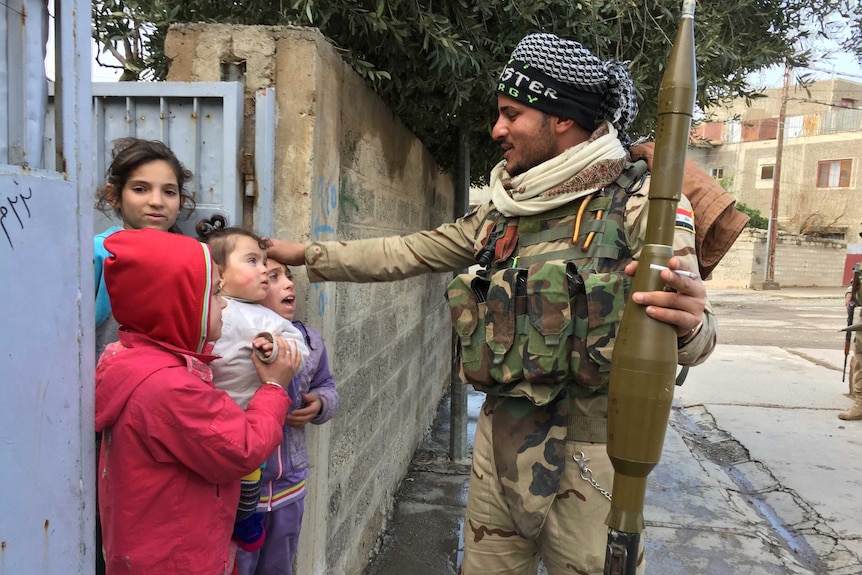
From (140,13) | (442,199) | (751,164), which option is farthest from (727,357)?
(751,164)

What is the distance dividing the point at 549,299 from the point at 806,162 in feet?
105

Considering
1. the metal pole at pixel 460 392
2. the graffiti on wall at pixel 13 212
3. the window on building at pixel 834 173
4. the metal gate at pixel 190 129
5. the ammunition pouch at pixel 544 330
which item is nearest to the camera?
the graffiti on wall at pixel 13 212

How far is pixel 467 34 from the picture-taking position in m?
2.80

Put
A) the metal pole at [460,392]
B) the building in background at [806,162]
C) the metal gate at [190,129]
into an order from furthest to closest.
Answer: the building in background at [806,162] < the metal pole at [460,392] < the metal gate at [190,129]

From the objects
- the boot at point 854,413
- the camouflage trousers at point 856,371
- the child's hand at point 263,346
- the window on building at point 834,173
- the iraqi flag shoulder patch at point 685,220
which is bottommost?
the boot at point 854,413

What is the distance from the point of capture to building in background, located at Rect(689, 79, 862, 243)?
27297 millimetres

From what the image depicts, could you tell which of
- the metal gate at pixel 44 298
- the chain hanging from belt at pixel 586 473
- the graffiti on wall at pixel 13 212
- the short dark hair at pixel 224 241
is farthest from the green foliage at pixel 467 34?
the chain hanging from belt at pixel 586 473

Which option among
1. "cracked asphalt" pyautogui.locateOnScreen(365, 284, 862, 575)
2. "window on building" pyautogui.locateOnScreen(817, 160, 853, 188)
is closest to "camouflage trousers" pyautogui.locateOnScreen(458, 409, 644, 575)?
"cracked asphalt" pyautogui.locateOnScreen(365, 284, 862, 575)

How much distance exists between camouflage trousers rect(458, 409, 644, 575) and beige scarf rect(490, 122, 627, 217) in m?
0.70

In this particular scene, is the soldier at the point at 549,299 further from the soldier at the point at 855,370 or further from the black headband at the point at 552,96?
the soldier at the point at 855,370

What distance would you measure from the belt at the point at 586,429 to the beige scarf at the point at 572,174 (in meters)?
0.63

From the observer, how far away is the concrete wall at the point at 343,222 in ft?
6.73

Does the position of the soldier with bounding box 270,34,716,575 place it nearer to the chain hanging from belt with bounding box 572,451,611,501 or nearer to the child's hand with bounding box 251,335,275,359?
the chain hanging from belt with bounding box 572,451,611,501

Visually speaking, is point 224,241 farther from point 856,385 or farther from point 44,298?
point 856,385
